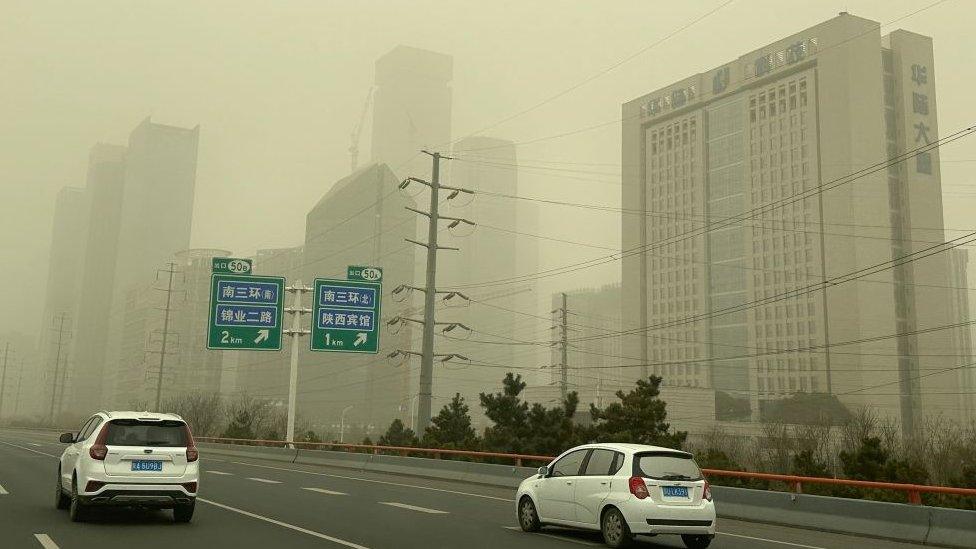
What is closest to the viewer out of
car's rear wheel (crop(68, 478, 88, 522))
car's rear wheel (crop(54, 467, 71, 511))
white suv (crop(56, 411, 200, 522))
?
white suv (crop(56, 411, 200, 522))

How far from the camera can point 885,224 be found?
513 ft

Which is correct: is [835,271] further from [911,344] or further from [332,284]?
[332,284]

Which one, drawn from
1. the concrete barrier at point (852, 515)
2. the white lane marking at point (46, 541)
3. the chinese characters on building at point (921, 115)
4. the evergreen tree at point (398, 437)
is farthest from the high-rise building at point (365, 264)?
the white lane marking at point (46, 541)

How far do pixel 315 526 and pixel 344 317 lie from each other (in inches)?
1110

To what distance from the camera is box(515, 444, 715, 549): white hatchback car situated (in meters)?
12.0

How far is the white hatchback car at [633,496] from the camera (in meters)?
12.0

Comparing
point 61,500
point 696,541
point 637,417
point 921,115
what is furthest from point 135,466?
point 921,115

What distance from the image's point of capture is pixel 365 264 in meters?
171

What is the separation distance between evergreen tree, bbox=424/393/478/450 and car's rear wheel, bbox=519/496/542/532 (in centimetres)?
2430

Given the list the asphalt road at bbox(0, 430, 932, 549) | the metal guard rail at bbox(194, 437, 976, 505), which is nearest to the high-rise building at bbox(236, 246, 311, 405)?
the metal guard rail at bbox(194, 437, 976, 505)

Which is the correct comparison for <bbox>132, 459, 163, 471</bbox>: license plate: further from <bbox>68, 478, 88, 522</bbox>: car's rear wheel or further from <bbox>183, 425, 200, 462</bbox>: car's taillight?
<bbox>68, 478, 88, 522</bbox>: car's rear wheel

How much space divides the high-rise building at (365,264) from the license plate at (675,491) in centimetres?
13996

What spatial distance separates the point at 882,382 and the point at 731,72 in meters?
67.9

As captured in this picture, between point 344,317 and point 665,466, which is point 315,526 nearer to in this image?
point 665,466
